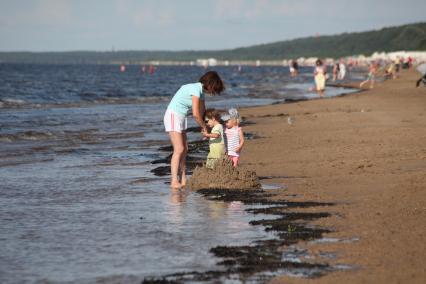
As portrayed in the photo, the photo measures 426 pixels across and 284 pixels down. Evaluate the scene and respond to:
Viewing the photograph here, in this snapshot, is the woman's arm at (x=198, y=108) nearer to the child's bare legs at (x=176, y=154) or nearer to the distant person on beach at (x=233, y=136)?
the child's bare legs at (x=176, y=154)

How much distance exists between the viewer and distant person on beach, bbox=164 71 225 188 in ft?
35.4

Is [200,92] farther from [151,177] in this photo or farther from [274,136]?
[274,136]


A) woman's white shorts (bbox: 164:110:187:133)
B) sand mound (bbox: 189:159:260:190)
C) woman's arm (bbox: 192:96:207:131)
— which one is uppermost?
woman's arm (bbox: 192:96:207:131)

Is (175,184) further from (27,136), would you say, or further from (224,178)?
(27,136)

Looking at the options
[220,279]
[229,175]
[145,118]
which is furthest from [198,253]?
[145,118]

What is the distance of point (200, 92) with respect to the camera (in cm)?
1093

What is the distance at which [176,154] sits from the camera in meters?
11.3

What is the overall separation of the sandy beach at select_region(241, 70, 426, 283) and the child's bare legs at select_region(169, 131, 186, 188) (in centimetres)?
134

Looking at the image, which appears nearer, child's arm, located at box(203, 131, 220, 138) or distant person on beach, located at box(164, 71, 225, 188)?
distant person on beach, located at box(164, 71, 225, 188)

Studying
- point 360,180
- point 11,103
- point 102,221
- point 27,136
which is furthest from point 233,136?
point 11,103

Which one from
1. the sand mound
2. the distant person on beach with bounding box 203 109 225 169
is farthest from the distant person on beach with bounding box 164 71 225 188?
the distant person on beach with bounding box 203 109 225 169

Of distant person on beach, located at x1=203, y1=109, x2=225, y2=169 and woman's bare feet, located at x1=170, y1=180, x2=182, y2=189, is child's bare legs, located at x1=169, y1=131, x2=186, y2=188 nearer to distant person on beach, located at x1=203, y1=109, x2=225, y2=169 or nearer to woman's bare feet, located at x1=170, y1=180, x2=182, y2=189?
woman's bare feet, located at x1=170, y1=180, x2=182, y2=189

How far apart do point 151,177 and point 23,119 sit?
56.7 ft

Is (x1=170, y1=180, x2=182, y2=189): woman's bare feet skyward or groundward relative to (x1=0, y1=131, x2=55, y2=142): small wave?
skyward
